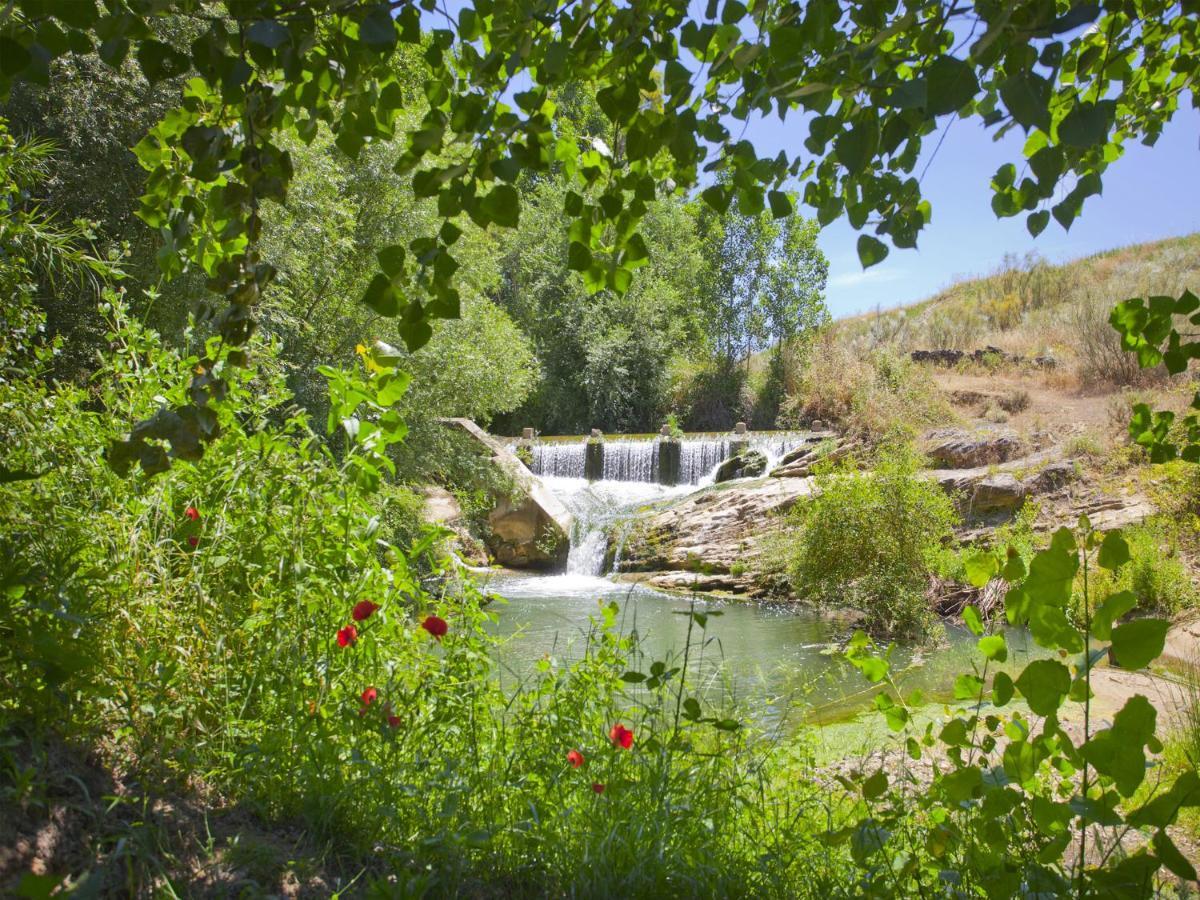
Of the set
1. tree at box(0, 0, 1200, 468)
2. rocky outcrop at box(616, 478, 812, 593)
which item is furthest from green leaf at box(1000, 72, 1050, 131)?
rocky outcrop at box(616, 478, 812, 593)

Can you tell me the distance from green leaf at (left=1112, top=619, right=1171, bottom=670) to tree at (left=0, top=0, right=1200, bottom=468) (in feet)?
1.73

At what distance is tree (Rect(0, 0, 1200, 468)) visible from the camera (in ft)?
2.90

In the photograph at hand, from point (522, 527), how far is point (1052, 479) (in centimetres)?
734

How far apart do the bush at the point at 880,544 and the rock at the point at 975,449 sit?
4.22 metres

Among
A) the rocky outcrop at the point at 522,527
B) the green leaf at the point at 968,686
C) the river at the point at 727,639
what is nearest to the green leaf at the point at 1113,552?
the green leaf at the point at 968,686

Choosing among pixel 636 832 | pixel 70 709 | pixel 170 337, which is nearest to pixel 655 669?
pixel 636 832

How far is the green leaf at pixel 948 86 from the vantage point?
0.76 meters

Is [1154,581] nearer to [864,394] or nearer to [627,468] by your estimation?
[864,394]

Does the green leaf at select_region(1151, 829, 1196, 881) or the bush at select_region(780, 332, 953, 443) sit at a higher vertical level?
the bush at select_region(780, 332, 953, 443)

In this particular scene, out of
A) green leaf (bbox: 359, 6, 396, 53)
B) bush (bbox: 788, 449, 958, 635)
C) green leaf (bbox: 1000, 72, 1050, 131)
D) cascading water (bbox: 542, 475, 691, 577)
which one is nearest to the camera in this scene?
green leaf (bbox: 1000, 72, 1050, 131)

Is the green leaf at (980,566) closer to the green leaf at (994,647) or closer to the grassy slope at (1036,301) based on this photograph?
the green leaf at (994,647)

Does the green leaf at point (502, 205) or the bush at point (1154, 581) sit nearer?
the green leaf at point (502, 205)

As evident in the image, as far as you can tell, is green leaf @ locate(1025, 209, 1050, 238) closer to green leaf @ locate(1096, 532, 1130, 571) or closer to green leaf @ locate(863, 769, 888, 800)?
green leaf @ locate(1096, 532, 1130, 571)

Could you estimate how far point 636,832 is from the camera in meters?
1.53
